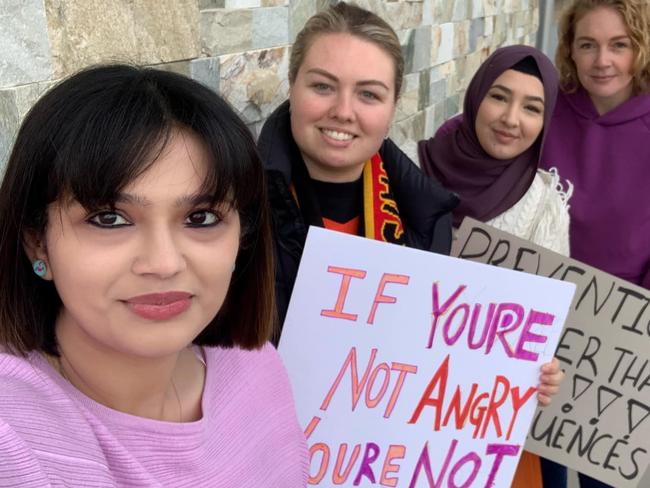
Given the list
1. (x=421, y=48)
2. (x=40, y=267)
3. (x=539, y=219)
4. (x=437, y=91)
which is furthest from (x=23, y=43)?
(x=437, y=91)

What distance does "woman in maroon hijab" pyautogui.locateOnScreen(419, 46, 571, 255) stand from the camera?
2.24 m

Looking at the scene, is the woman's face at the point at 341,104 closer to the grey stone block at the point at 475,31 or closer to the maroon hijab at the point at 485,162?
the maroon hijab at the point at 485,162

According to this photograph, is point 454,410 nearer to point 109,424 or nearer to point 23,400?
point 109,424

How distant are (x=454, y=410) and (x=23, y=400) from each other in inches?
42.4

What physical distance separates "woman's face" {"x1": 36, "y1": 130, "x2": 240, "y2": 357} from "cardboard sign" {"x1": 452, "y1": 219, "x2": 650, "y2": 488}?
1265 mm

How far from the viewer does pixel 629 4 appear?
2.63m

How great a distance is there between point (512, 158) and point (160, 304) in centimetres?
164

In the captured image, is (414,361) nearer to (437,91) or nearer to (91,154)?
(91,154)

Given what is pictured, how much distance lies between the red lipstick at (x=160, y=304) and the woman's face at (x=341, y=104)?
2.83 feet

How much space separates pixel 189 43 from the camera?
207 centimetres

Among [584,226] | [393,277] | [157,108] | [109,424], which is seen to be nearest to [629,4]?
[584,226]

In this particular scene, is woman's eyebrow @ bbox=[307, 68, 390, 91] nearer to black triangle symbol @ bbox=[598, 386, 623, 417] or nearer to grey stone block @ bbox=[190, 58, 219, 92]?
grey stone block @ bbox=[190, 58, 219, 92]

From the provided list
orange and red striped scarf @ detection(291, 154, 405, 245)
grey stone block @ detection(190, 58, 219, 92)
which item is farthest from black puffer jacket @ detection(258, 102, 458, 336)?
grey stone block @ detection(190, 58, 219, 92)

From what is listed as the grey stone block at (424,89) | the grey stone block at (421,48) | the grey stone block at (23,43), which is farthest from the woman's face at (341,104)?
the grey stone block at (424,89)
